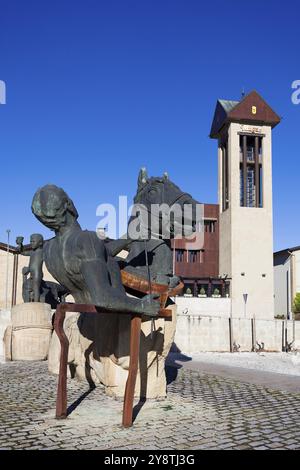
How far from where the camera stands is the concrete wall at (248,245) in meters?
35.2

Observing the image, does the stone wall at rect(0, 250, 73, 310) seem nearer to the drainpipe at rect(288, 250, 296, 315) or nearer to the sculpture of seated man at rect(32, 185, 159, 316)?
the drainpipe at rect(288, 250, 296, 315)

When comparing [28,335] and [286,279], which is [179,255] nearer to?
[286,279]

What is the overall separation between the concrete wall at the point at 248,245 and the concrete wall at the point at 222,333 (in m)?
13.4

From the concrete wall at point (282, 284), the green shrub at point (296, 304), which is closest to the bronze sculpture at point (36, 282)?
the green shrub at point (296, 304)

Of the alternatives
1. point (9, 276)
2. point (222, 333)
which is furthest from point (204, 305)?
point (9, 276)

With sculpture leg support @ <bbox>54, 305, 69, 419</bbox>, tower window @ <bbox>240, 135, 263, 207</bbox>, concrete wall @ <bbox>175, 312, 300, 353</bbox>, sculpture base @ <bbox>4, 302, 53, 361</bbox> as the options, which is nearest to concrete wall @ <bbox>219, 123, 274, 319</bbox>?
tower window @ <bbox>240, 135, 263, 207</bbox>

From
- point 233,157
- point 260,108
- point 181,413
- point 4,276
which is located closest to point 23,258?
point 4,276

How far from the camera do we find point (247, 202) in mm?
36844

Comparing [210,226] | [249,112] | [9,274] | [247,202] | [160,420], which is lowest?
[160,420]

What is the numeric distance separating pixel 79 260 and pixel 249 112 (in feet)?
116

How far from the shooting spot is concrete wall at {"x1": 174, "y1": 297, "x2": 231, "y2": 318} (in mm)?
31083

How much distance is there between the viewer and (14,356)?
1145cm

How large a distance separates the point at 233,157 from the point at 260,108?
492 centimetres
